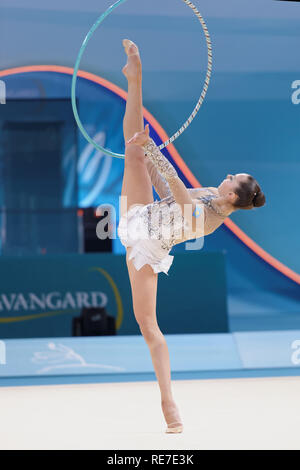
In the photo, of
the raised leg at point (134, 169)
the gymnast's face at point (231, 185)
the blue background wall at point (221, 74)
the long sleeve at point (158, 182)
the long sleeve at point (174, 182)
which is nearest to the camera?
the long sleeve at point (174, 182)

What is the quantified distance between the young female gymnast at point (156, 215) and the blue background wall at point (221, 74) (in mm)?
3414

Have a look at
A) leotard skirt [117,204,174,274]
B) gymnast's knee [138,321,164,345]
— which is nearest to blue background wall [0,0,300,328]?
leotard skirt [117,204,174,274]

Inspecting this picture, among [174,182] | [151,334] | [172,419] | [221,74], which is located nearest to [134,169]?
[174,182]

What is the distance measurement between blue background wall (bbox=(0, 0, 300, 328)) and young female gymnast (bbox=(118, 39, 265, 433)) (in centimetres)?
341

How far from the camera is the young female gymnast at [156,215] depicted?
296 cm

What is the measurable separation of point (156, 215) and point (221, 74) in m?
4.31

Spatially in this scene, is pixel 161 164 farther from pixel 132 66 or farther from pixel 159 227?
pixel 132 66

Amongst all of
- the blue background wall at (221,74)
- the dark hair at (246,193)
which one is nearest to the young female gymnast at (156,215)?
the dark hair at (246,193)

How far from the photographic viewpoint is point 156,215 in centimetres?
312

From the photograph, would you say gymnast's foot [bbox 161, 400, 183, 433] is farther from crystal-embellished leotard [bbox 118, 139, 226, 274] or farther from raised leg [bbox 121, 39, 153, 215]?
raised leg [bbox 121, 39, 153, 215]

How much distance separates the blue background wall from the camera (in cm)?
658

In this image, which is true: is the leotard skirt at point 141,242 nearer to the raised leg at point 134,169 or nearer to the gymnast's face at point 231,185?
the raised leg at point 134,169

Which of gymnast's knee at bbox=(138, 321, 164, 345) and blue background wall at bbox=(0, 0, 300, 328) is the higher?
blue background wall at bbox=(0, 0, 300, 328)
